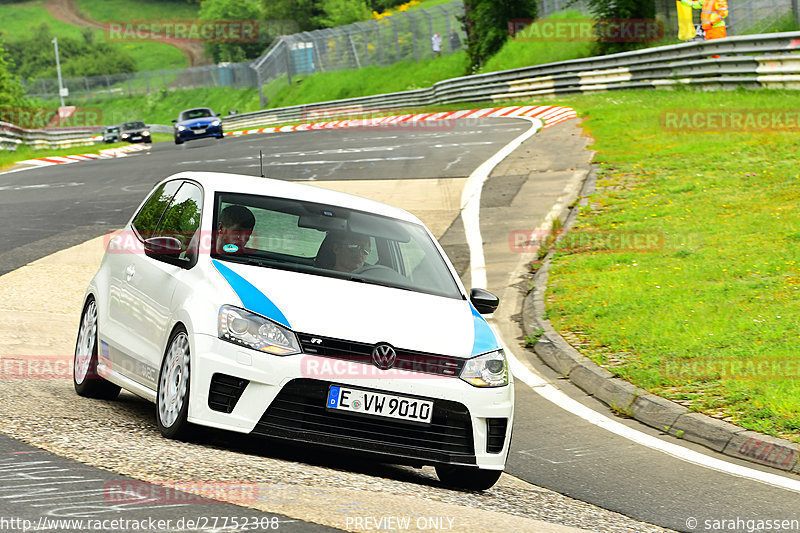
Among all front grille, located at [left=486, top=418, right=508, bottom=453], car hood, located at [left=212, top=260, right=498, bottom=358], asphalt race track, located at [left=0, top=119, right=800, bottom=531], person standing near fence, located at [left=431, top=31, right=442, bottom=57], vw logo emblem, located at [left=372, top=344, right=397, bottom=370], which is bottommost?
asphalt race track, located at [left=0, top=119, right=800, bottom=531]

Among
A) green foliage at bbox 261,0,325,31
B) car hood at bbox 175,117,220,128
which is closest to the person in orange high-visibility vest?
car hood at bbox 175,117,220,128

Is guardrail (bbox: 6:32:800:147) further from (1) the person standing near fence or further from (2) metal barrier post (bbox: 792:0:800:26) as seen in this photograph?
(1) the person standing near fence

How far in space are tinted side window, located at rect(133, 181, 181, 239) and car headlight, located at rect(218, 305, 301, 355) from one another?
209cm

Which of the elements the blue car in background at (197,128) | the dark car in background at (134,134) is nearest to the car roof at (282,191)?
the blue car in background at (197,128)

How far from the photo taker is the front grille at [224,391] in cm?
596

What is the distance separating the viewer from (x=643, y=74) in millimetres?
32219

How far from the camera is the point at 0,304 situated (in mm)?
12078

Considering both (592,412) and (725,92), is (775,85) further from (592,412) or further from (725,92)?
(592,412)

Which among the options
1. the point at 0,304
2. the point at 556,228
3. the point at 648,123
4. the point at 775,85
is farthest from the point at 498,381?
the point at 775,85

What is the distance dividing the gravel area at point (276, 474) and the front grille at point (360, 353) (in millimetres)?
561

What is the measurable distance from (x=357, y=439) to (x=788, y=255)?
8629 millimetres

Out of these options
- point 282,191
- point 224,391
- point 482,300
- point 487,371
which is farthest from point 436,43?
point 224,391

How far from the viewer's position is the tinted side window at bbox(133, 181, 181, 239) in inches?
314

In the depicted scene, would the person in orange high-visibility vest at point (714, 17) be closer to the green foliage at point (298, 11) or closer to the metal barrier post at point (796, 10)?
the metal barrier post at point (796, 10)
